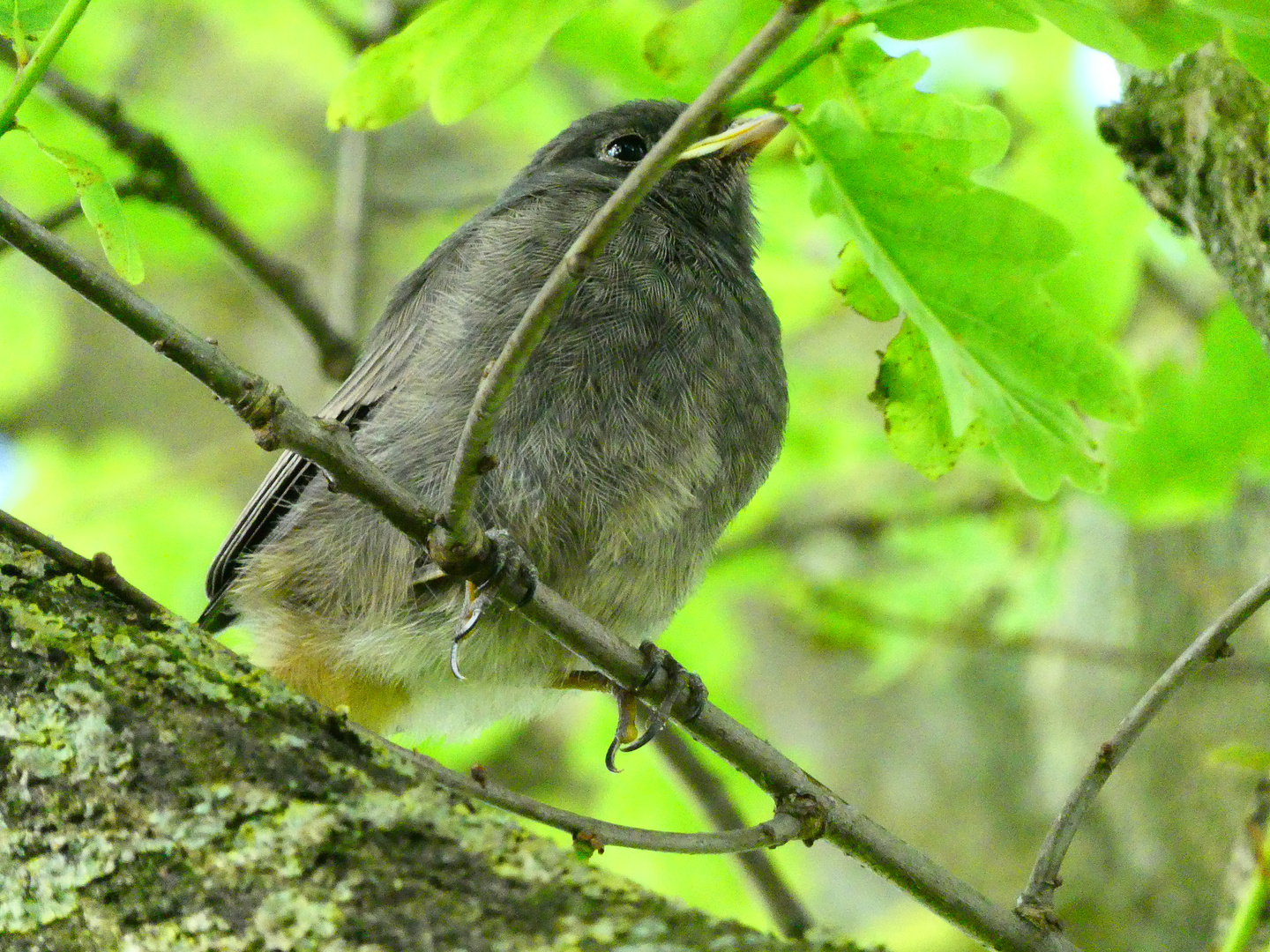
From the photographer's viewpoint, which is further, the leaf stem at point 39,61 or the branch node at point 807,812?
the branch node at point 807,812

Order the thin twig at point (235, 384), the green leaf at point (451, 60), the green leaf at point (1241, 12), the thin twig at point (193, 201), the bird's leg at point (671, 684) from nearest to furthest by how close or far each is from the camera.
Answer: the green leaf at point (1241, 12), the thin twig at point (235, 384), the green leaf at point (451, 60), the bird's leg at point (671, 684), the thin twig at point (193, 201)

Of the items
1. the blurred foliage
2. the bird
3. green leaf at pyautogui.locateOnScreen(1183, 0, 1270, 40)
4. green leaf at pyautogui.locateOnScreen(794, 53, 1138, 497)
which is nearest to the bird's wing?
the bird

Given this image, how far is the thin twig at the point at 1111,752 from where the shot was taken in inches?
86.5

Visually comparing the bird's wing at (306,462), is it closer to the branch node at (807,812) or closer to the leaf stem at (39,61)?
the branch node at (807,812)

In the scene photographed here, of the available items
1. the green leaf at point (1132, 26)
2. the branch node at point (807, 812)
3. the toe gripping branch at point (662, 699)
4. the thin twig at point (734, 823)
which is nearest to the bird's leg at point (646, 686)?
the toe gripping branch at point (662, 699)

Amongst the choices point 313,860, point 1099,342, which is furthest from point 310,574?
point 1099,342

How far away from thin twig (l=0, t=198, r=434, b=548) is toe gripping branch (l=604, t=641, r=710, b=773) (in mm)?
709

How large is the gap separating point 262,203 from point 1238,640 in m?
4.91

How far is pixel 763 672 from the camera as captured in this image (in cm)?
739

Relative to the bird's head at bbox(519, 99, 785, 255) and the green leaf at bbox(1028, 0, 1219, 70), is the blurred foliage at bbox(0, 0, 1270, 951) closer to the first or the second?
the green leaf at bbox(1028, 0, 1219, 70)

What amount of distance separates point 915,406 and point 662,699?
819 mm

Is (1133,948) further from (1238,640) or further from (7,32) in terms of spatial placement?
(7,32)

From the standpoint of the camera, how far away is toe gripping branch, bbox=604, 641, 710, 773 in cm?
248

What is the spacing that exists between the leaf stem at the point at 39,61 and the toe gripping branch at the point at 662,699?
57.3 inches
